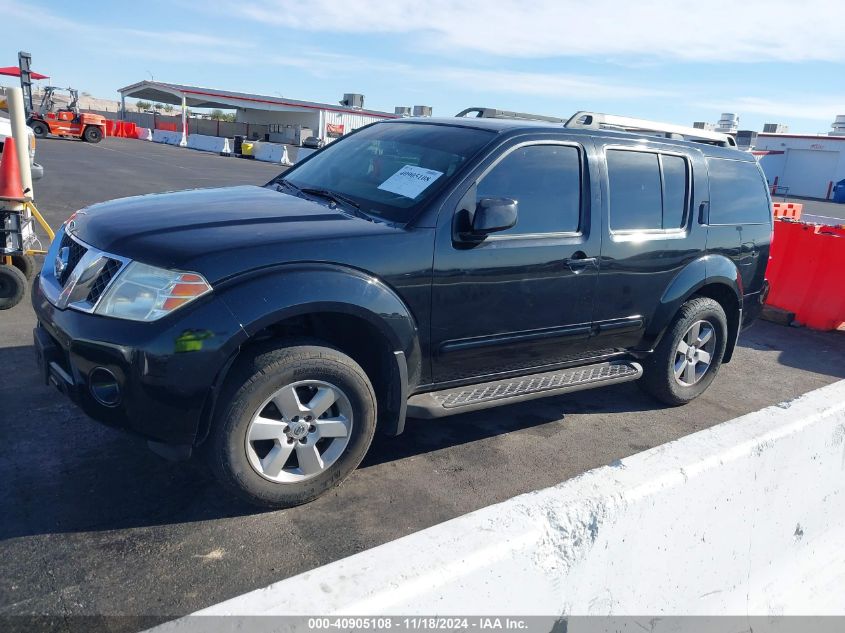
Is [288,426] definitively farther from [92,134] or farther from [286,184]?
[92,134]

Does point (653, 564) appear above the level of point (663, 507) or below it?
below

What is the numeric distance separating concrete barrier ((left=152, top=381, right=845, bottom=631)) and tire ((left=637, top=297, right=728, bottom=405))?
6.60ft

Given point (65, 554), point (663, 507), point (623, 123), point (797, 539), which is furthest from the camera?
point (623, 123)

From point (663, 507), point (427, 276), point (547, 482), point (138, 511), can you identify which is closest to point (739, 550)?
point (663, 507)

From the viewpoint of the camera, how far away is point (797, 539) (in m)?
2.63

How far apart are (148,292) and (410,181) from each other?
1571 mm

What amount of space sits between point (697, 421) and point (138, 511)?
11.9ft

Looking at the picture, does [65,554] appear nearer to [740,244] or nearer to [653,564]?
[653,564]

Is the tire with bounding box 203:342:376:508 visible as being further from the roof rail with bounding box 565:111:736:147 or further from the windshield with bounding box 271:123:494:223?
the roof rail with bounding box 565:111:736:147

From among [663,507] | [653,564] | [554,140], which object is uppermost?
[554,140]

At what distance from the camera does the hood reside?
2992 mm

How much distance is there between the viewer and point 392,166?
4086 millimetres

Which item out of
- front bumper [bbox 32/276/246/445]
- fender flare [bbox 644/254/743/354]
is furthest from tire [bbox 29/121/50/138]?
fender flare [bbox 644/254/743/354]

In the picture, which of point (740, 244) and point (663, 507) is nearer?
point (663, 507)
